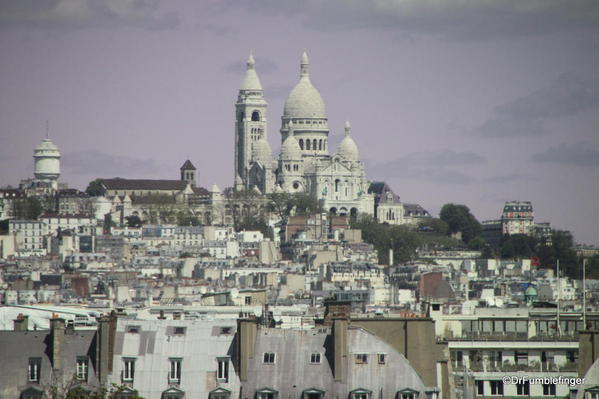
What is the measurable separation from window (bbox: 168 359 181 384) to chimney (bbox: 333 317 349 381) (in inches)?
115

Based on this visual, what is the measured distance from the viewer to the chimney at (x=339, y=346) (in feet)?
143

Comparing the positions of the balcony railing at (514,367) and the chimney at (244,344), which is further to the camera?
the balcony railing at (514,367)

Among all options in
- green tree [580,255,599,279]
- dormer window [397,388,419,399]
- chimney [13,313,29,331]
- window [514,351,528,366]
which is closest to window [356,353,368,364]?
dormer window [397,388,419,399]

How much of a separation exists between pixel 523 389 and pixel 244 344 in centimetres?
675

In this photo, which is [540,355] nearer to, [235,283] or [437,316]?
[437,316]

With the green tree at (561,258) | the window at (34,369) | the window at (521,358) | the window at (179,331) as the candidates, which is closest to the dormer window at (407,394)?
the window at (179,331)

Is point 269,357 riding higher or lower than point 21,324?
lower

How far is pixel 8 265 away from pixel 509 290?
51.9 metres

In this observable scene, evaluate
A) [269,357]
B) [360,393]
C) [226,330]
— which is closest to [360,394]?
[360,393]

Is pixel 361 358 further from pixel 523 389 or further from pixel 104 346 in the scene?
pixel 523 389

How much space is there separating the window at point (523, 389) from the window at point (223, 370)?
680cm

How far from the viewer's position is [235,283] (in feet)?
472

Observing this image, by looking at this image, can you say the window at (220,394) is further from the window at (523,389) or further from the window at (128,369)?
the window at (523,389)

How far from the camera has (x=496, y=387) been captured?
159 feet
